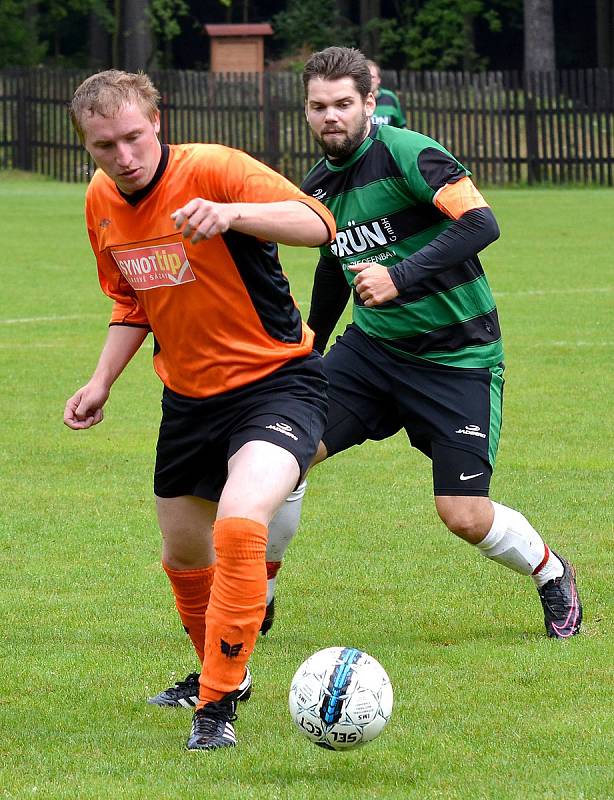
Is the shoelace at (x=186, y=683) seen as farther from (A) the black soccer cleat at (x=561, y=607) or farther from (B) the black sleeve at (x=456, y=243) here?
(B) the black sleeve at (x=456, y=243)

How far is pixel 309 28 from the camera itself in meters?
44.5

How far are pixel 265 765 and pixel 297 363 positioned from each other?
1241mm

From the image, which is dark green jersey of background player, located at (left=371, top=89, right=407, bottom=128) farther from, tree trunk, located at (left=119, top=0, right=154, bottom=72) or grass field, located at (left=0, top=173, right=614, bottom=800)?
tree trunk, located at (left=119, top=0, right=154, bottom=72)

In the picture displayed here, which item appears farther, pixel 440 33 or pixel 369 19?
pixel 369 19

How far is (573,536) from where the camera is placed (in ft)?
22.0

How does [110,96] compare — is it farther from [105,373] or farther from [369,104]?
[369,104]

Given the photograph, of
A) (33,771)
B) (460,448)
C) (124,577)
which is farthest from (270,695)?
(124,577)

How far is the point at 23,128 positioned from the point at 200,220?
2856 centimetres

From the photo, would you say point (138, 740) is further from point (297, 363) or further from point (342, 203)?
point (342, 203)

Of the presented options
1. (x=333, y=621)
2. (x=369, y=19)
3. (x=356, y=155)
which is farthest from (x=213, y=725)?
(x=369, y=19)

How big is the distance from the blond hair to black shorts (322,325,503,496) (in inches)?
68.5

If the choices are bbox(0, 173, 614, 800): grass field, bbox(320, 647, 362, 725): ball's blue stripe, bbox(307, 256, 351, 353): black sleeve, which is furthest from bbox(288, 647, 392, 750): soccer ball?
bbox(307, 256, 351, 353): black sleeve

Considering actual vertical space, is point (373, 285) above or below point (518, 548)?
above

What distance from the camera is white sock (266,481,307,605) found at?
5383 millimetres
